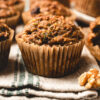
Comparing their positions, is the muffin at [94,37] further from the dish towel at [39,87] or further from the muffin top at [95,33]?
the dish towel at [39,87]

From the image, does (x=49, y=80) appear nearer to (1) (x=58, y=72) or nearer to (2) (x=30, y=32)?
(1) (x=58, y=72)

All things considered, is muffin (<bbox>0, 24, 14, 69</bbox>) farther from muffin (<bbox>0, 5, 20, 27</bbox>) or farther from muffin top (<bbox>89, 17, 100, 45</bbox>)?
muffin top (<bbox>89, 17, 100, 45</bbox>)

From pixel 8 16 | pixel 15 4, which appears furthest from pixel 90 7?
pixel 8 16

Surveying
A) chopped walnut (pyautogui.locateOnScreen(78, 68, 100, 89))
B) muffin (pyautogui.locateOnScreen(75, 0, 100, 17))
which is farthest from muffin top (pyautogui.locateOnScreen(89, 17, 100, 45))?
→ muffin (pyautogui.locateOnScreen(75, 0, 100, 17))

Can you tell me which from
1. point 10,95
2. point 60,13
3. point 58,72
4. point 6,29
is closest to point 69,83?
point 58,72

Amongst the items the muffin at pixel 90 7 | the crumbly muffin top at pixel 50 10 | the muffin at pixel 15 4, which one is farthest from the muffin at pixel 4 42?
the muffin at pixel 90 7
